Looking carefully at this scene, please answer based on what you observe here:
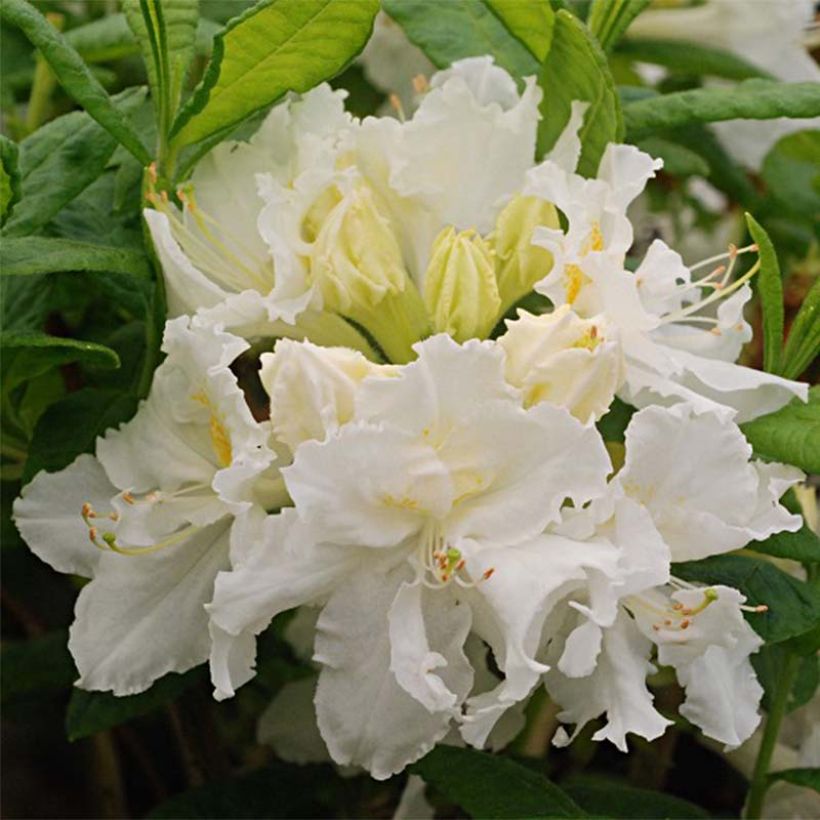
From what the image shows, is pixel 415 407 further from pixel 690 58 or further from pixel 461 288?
pixel 690 58

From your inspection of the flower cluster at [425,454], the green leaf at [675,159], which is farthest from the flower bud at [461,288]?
the green leaf at [675,159]

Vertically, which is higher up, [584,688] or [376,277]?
[376,277]

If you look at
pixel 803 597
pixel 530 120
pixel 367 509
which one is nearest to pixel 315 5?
pixel 530 120

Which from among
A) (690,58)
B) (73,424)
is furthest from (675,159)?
(73,424)

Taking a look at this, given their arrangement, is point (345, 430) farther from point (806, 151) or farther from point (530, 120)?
point (806, 151)

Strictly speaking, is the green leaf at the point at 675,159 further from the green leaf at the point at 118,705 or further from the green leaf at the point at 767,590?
the green leaf at the point at 118,705

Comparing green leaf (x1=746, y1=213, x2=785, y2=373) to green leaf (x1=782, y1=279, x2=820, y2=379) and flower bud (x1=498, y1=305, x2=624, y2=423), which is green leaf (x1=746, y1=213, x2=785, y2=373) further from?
flower bud (x1=498, y1=305, x2=624, y2=423)
